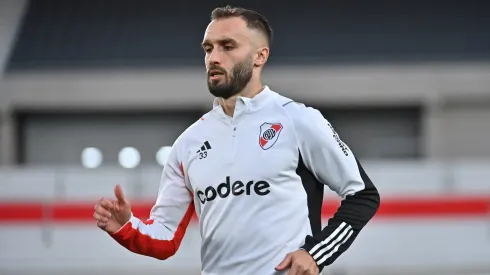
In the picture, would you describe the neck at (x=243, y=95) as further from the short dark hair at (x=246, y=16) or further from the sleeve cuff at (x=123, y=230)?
the sleeve cuff at (x=123, y=230)

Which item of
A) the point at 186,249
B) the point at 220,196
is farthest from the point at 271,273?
the point at 186,249

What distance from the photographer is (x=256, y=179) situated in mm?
2891

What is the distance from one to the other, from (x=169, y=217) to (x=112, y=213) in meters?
0.22

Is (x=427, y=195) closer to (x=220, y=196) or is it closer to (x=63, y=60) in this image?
(x=220, y=196)

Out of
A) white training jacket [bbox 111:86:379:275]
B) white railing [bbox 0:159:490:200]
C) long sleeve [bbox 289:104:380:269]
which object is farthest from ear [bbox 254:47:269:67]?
white railing [bbox 0:159:490:200]

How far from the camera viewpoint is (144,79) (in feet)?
52.2

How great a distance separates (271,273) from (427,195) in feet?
19.0

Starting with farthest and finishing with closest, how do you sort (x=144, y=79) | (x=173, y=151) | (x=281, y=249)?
(x=144, y=79) < (x=173, y=151) < (x=281, y=249)

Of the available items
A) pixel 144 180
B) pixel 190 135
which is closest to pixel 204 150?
pixel 190 135

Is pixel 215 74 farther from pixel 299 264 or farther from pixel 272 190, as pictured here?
pixel 299 264

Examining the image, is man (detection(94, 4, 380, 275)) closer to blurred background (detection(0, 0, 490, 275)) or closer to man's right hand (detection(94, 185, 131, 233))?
man's right hand (detection(94, 185, 131, 233))

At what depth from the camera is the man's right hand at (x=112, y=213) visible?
2.98m

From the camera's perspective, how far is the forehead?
9.74ft

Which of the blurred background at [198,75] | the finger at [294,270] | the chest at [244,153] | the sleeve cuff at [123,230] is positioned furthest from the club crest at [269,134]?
the blurred background at [198,75]
